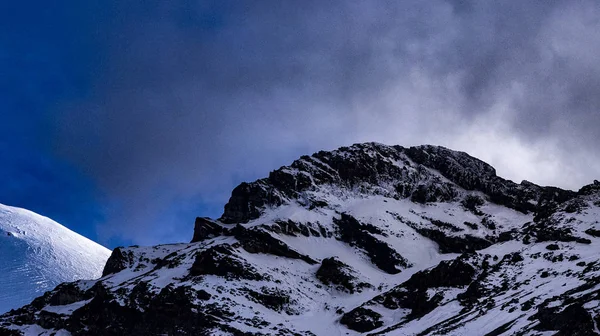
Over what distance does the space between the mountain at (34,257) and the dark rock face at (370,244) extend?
6422 centimetres

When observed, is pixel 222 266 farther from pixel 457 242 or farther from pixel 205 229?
pixel 457 242

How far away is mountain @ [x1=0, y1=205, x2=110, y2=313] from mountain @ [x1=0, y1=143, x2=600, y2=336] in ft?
39.6

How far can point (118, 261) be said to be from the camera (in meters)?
141

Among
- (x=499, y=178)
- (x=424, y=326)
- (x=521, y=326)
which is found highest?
(x=499, y=178)

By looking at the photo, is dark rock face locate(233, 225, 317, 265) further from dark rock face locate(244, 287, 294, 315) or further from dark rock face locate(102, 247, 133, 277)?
dark rock face locate(102, 247, 133, 277)

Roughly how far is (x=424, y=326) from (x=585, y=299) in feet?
101

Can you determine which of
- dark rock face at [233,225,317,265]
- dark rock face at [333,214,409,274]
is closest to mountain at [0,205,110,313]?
dark rock face at [233,225,317,265]

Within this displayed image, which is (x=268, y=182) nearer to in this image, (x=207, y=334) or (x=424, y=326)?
(x=207, y=334)

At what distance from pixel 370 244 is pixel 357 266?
10001mm

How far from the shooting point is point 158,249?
150 metres

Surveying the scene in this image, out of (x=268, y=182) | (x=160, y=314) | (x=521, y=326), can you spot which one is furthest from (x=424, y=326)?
(x=268, y=182)

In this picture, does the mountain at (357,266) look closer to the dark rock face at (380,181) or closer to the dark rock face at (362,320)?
the dark rock face at (362,320)

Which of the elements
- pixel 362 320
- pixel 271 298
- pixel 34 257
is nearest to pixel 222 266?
pixel 271 298

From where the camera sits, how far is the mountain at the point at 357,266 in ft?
302
